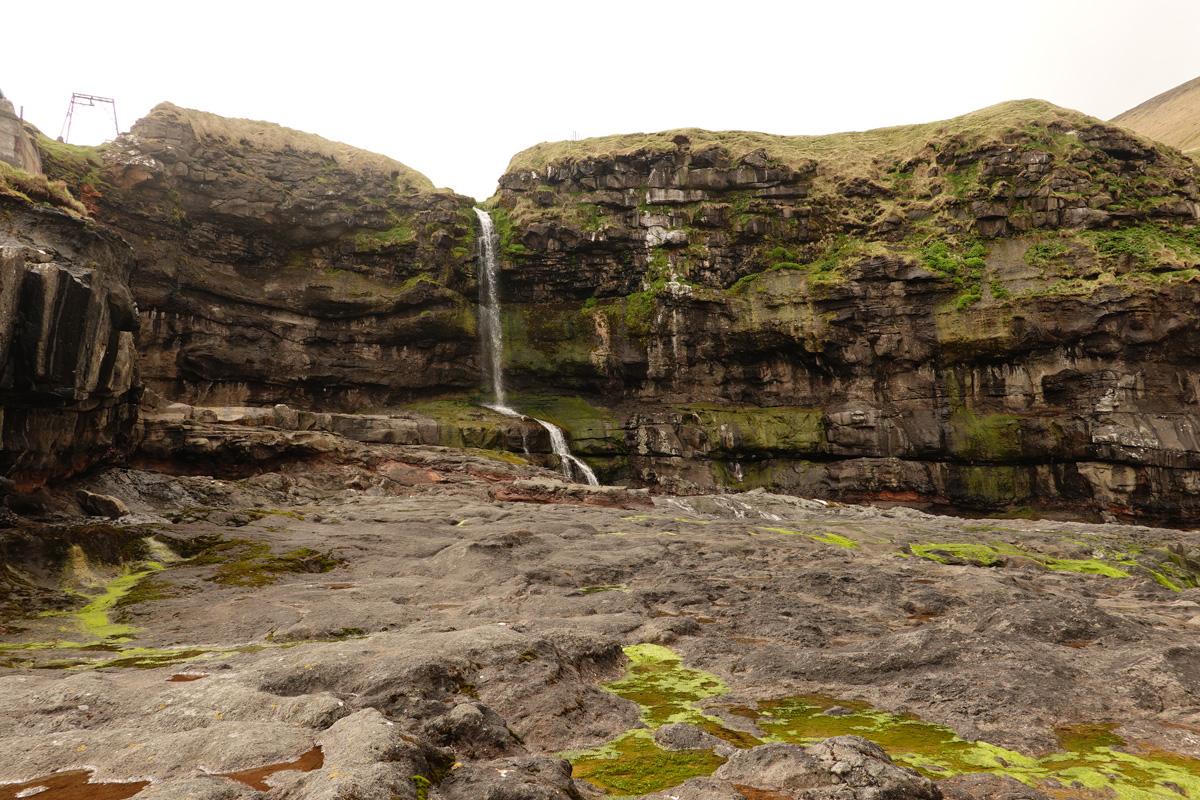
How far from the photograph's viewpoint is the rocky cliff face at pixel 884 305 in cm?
3666

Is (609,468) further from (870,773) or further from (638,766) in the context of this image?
(870,773)

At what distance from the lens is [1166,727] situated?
5.23 metres

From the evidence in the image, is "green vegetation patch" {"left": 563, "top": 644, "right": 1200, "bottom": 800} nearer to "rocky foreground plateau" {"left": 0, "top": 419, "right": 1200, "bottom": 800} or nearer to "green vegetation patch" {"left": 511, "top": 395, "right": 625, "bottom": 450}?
"rocky foreground plateau" {"left": 0, "top": 419, "right": 1200, "bottom": 800}

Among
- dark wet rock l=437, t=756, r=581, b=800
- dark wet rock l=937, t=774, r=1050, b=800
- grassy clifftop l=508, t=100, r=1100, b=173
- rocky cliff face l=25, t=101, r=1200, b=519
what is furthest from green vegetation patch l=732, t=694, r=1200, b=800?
grassy clifftop l=508, t=100, r=1100, b=173

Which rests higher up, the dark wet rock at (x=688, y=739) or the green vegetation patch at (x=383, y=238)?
the green vegetation patch at (x=383, y=238)

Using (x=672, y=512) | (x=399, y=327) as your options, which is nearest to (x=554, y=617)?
(x=672, y=512)

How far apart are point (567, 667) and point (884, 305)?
41410mm

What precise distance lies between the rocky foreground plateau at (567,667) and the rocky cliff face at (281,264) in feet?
91.4

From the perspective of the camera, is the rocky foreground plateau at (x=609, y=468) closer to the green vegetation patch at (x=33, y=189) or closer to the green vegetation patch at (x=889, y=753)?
the green vegetation patch at (x=889, y=753)

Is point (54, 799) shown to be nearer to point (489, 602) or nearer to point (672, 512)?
point (489, 602)

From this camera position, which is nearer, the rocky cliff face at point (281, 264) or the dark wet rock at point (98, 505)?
the dark wet rock at point (98, 505)

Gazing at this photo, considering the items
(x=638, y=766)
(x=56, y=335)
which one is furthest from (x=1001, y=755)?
(x=56, y=335)

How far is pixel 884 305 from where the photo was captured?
4200cm

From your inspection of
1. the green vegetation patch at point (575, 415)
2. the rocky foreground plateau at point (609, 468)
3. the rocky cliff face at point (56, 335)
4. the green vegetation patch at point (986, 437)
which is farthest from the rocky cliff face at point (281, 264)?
the green vegetation patch at point (986, 437)
